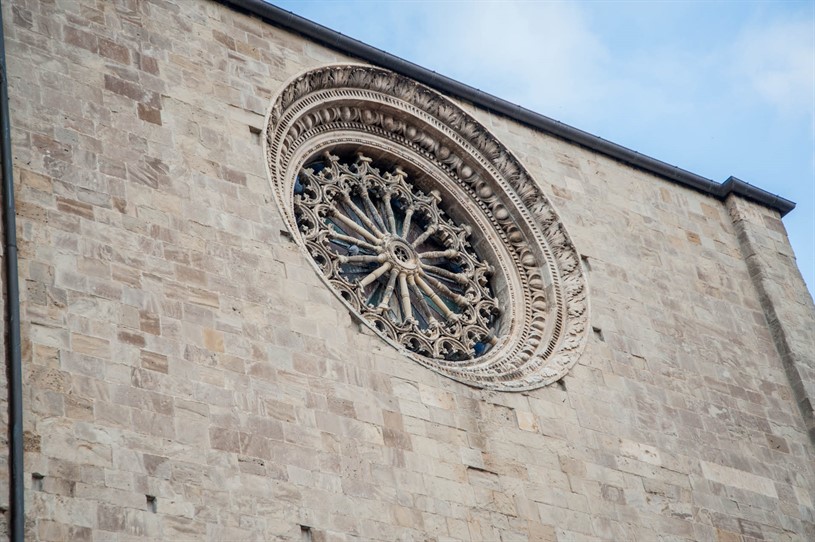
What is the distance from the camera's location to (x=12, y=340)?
12180 millimetres

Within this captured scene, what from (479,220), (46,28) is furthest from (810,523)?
(46,28)

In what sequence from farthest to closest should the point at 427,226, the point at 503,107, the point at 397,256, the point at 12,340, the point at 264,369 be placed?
1. the point at 503,107
2. the point at 427,226
3. the point at 397,256
4. the point at 264,369
5. the point at 12,340

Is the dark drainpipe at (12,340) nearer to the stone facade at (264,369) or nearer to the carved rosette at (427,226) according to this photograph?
the stone facade at (264,369)

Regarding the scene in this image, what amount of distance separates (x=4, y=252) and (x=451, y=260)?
18.9ft

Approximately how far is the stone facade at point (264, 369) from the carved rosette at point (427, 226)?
11.6 inches

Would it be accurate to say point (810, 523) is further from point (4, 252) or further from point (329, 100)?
point (4, 252)

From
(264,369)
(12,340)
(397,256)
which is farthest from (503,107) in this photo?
(12,340)

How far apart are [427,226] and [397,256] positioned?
31.9 inches

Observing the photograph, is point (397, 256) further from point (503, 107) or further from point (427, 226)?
point (503, 107)

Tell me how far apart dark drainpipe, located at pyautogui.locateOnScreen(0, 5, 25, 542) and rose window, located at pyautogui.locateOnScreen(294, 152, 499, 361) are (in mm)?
3497

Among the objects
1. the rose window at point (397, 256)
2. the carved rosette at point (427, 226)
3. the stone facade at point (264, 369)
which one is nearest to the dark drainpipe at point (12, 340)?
the stone facade at point (264, 369)

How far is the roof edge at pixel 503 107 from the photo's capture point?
1692 cm

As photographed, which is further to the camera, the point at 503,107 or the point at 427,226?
the point at 503,107

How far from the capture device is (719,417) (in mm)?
16953
